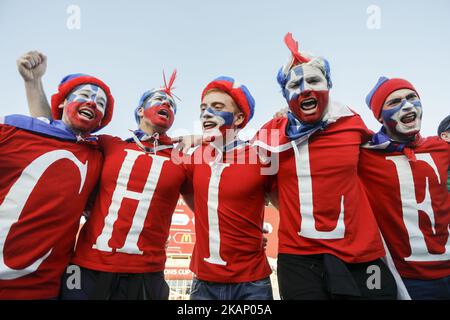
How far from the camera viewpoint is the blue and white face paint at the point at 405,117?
2.22 m

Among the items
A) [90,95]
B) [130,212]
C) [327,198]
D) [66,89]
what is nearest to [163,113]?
[90,95]

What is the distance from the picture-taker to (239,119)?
2.70 m

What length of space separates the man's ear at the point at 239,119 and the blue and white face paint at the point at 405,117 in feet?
4.00

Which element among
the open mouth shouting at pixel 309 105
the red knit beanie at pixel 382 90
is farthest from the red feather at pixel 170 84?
the red knit beanie at pixel 382 90

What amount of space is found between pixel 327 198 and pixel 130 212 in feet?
4.76

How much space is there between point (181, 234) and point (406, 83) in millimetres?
17856

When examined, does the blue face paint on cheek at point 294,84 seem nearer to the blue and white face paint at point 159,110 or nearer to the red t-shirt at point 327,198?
the red t-shirt at point 327,198

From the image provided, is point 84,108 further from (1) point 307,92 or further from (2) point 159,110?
(1) point 307,92

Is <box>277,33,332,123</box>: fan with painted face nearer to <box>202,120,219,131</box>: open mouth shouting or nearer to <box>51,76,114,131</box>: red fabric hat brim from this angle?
<box>202,120,219,131</box>: open mouth shouting

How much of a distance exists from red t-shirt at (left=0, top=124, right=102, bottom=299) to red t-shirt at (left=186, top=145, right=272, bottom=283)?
3.10 feet

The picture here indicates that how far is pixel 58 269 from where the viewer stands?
2.05m

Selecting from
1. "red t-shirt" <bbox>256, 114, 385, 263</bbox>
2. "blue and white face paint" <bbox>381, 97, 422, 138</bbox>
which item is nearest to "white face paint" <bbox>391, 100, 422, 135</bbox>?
"blue and white face paint" <bbox>381, 97, 422, 138</bbox>

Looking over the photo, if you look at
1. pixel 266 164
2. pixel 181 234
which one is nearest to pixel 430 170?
pixel 266 164

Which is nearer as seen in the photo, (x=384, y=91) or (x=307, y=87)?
(x=307, y=87)
